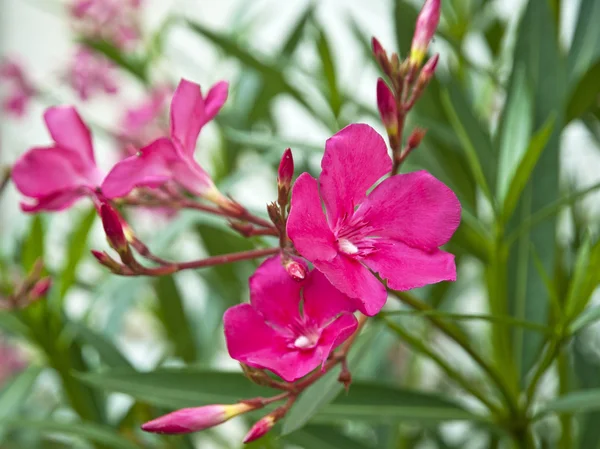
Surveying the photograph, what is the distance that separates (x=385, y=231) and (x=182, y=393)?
27cm

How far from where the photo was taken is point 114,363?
0.67 meters

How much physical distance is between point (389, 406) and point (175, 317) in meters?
0.51

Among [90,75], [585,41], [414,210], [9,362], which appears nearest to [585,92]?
[585,41]

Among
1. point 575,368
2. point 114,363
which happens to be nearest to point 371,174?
point 114,363

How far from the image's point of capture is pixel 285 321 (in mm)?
356

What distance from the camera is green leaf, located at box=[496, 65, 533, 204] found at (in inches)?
23.0

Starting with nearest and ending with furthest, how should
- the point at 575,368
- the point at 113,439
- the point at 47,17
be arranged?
the point at 113,439 < the point at 575,368 < the point at 47,17

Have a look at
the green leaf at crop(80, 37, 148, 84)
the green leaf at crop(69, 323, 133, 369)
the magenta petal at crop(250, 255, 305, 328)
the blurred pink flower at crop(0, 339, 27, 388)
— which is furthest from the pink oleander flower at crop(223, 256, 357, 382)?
the blurred pink flower at crop(0, 339, 27, 388)

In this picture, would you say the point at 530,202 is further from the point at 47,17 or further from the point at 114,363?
the point at 47,17

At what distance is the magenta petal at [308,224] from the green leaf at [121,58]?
804 mm

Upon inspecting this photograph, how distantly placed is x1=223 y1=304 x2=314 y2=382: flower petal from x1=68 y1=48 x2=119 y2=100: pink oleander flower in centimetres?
105

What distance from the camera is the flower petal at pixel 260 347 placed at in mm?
322

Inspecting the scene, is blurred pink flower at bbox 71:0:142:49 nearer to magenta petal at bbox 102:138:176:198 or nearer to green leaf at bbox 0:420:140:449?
green leaf at bbox 0:420:140:449

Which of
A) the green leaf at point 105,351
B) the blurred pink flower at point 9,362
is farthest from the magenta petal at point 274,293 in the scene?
the blurred pink flower at point 9,362
